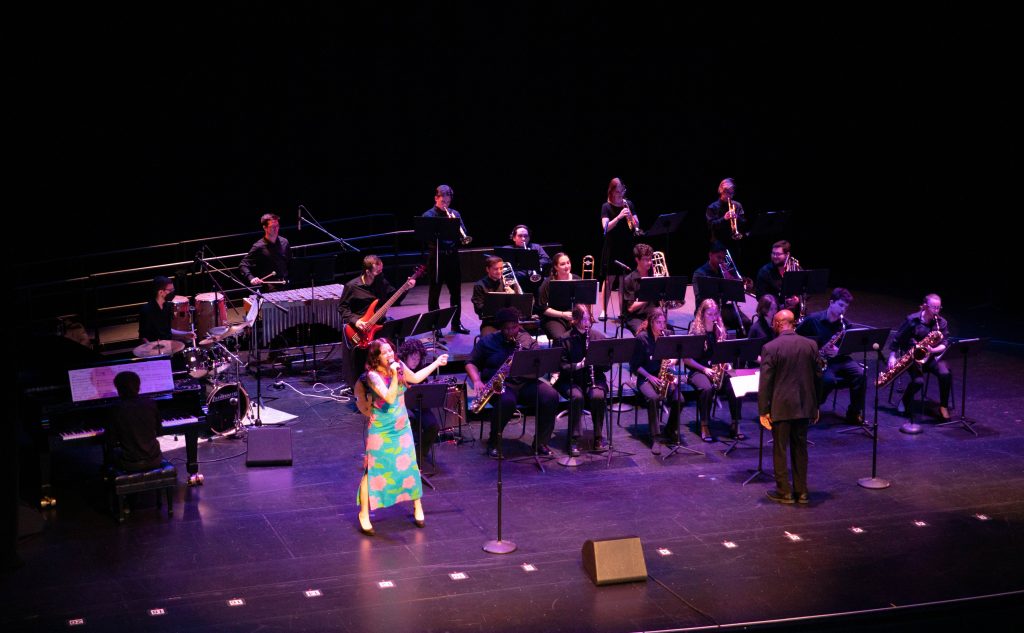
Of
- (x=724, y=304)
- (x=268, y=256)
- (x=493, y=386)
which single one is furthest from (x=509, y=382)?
(x=268, y=256)

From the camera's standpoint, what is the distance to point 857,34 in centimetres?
1814

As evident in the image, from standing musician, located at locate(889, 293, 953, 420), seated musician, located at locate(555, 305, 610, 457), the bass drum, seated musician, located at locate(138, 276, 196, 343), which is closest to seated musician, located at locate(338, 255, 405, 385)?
the bass drum

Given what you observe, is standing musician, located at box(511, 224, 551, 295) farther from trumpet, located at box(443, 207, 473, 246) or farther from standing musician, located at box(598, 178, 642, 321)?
standing musician, located at box(598, 178, 642, 321)

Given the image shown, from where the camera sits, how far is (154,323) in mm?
10969

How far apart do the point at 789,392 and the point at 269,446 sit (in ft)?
15.7

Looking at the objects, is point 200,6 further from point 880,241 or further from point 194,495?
point 880,241

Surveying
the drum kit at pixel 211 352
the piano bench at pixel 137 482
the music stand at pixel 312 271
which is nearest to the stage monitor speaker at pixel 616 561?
the piano bench at pixel 137 482

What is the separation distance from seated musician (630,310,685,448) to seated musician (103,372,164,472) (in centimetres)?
450

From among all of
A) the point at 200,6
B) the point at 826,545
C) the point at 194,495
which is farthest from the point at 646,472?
the point at 200,6

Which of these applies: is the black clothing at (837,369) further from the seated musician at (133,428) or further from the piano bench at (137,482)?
the seated musician at (133,428)

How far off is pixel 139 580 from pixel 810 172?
14567 mm

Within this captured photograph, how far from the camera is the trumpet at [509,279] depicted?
12196mm

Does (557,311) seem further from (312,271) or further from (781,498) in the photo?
(781,498)

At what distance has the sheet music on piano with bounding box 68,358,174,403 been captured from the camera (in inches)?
355
